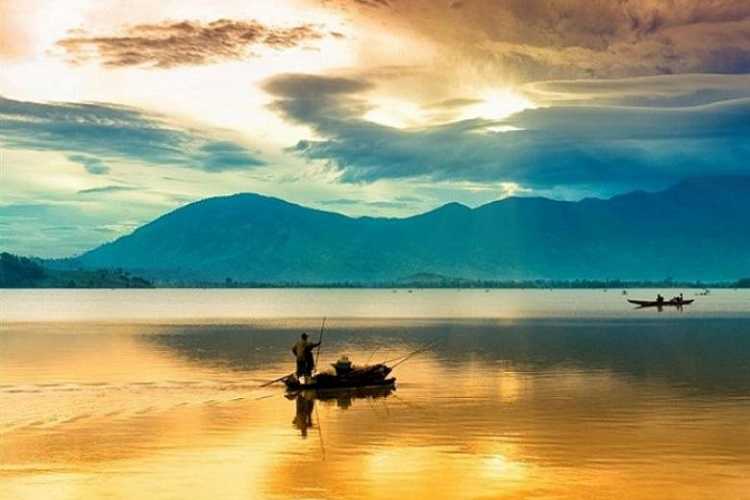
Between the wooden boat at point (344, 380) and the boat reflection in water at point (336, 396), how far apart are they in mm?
194

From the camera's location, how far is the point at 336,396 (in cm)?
4856

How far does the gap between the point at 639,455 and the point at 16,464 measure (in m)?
18.5

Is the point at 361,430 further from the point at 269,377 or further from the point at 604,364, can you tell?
the point at 604,364

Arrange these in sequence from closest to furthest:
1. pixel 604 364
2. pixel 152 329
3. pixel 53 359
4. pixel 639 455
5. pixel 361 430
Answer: pixel 639 455 < pixel 361 430 < pixel 604 364 < pixel 53 359 < pixel 152 329

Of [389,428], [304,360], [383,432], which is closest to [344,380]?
[304,360]

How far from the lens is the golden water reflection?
2712 cm

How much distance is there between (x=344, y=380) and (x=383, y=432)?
44.1ft

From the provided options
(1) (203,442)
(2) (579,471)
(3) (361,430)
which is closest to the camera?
(2) (579,471)

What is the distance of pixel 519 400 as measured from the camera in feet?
150

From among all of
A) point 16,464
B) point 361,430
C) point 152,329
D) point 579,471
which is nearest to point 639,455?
point 579,471

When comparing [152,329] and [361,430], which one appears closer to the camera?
[361,430]

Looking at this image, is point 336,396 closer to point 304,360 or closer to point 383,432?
point 304,360

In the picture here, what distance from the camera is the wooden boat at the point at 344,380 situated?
49062 millimetres

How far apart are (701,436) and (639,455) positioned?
4.80 metres
